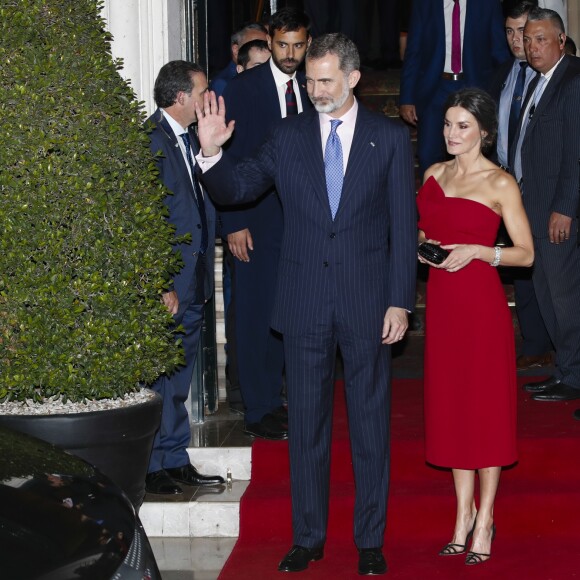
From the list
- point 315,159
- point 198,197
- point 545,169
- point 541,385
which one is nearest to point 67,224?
point 315,159

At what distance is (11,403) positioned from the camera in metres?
4.53

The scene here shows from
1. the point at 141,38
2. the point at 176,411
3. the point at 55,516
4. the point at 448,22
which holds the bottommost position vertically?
the point at 176,411

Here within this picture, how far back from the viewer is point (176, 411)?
224 inches

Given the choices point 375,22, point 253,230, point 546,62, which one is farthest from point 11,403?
point 375,22

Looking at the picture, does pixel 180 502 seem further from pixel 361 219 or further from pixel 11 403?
pixel 361 219

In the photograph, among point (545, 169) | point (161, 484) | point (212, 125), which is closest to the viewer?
point (212, 125)

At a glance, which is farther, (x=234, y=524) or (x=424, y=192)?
(x=234, y=524)

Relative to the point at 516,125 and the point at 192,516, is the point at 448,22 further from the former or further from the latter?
the point at 192,516

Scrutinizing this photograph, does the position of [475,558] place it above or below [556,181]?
below

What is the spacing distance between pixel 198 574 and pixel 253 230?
1826 millimetres

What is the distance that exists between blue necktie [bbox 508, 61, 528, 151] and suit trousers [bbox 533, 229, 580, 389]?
0.71 metres

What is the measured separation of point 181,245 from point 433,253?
4.27 ft

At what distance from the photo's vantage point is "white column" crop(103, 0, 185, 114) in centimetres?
603

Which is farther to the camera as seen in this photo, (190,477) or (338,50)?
(190,477)
